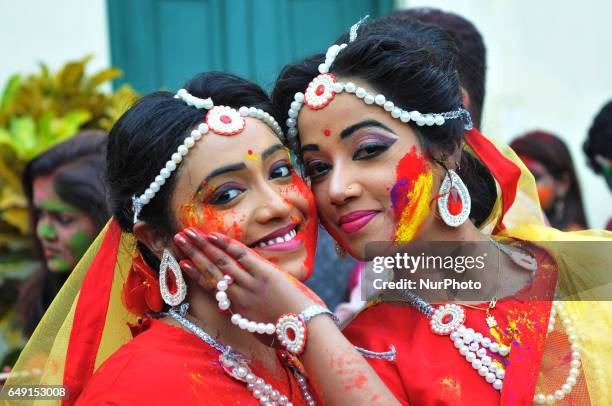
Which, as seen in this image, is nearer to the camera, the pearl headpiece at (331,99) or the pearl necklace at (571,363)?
the pearl necklace at (571,363)

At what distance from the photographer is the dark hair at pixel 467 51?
4.18 m

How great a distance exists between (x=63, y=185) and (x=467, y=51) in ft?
6.30

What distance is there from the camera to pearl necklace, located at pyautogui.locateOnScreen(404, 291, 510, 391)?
3000 mm

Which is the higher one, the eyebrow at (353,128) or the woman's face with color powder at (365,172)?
the eyebrow at (353,128)

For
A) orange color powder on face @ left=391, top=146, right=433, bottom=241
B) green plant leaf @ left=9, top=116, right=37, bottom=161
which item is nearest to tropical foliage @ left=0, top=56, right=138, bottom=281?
green plant leaf @ left=9, top=116, right=37, bottom=161

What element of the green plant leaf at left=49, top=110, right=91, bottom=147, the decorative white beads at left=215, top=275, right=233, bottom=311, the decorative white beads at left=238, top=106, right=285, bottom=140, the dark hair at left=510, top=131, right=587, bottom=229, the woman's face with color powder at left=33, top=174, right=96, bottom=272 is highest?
the decorative white beads at left=238, top=106, right=285, bottom=140

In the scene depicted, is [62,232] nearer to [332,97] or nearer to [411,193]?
[332,97]

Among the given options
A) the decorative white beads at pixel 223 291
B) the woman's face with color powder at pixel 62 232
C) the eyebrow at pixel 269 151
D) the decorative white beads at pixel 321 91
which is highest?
the decorative white beads at pixel 321 91

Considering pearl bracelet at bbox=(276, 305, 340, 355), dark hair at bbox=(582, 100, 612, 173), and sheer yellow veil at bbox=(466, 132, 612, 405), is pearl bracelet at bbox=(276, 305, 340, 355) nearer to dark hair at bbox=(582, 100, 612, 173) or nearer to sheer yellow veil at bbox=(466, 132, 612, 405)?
sheer yellow veil at bbox=(466, 132, 612, 405)

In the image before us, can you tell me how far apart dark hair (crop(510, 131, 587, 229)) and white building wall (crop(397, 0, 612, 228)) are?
51 centimetres

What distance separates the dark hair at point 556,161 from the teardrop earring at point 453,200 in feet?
9.60

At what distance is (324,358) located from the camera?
2650 millimetres

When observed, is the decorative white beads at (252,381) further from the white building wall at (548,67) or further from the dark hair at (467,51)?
the white building wall at (548,67)

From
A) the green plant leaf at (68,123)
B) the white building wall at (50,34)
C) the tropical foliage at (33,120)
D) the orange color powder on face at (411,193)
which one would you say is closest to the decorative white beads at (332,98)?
the orange color powder on face at (411,193)
